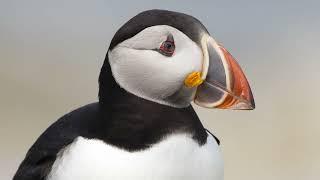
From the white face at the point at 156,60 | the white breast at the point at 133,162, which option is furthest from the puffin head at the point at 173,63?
the white breast at the point at 133,162

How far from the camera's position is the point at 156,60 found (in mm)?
2252

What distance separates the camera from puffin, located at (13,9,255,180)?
2254 mm

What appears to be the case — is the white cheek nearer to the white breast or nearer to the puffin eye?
the puffin eye

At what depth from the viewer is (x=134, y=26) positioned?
2260 millimetres

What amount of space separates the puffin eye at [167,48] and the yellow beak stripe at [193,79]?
9cm

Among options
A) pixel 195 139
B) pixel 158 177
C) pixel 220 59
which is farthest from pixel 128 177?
pixel 220 59

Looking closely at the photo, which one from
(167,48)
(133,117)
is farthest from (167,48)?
(133,117)

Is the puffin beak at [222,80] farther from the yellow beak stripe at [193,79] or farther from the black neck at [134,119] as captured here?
the black neck at [134,119]

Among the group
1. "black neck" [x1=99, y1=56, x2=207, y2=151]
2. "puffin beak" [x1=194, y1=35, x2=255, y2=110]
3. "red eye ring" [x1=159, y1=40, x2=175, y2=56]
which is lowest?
"black neck" [x1=99, y1=56, x2=207, y2=151]

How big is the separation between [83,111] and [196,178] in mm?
472

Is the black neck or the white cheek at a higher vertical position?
the white cheek

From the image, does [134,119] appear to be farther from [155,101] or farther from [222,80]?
[222,80]

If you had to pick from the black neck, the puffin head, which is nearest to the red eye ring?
the puffin head

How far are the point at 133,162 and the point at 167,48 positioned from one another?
36 cm
